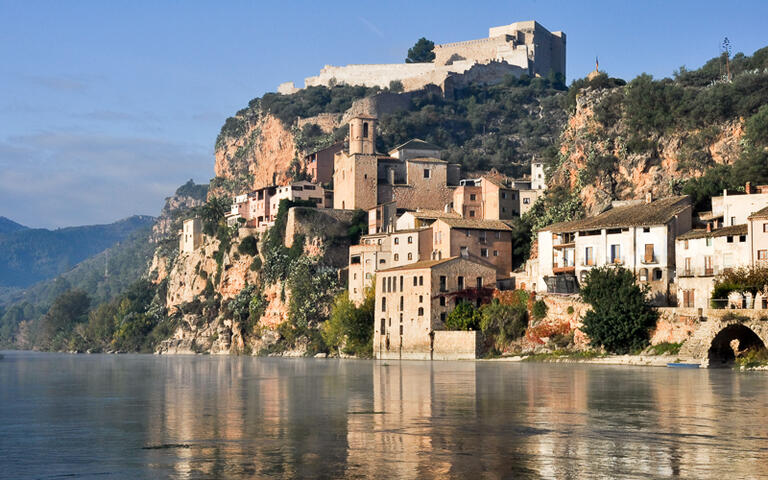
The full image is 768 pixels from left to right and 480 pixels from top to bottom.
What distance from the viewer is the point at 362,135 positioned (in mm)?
109812

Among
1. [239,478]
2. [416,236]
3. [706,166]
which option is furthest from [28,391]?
[706,166]

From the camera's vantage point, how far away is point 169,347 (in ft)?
378

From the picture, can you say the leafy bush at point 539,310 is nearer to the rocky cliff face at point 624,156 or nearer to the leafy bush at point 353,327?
the rocky cliff face at point 624,156

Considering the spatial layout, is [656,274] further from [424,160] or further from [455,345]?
[424,160]

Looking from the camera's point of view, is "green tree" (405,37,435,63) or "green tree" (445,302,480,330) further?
"green tree" (405,37,435,63)

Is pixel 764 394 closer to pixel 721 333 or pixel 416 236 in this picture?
pixel 721 333

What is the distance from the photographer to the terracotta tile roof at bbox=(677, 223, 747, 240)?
191ft

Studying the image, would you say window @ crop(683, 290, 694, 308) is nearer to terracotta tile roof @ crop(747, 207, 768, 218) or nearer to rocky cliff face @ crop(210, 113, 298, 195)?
terracotta tile roof @ crop(747, 207, 768, 218)

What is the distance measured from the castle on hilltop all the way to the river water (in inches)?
4310

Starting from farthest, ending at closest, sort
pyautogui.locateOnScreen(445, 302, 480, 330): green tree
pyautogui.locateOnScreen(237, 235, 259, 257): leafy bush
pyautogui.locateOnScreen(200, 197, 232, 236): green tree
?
pyautogui.locateOnScreen(200, 197, 232, 236): green tree → pyautogui.locateOnScreen(237, 235, 259, 257): leafy bush → pyautogui.locateOnScreen(445, 302, 480, 330): green tree

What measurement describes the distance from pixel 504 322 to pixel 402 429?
136ft

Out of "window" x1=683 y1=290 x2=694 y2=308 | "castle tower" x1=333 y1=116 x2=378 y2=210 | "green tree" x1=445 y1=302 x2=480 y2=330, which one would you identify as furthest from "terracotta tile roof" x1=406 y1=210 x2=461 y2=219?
"window" x1=683 y1=290 x2=694 y2=308

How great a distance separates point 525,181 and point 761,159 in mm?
33159

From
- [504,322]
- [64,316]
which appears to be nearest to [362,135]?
[504,322]
